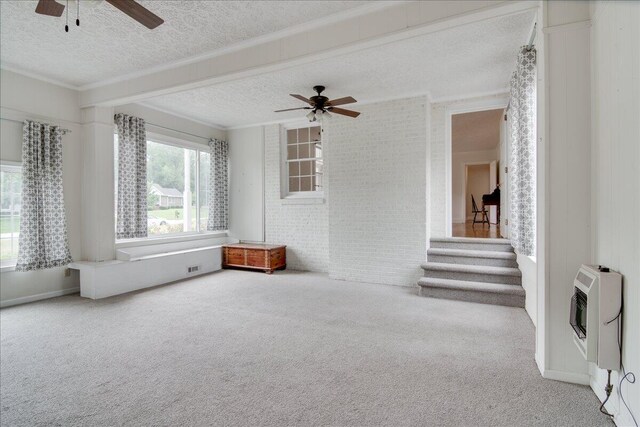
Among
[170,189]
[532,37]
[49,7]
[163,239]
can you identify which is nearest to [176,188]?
[170,189]

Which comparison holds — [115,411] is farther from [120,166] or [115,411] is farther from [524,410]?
[120,166]

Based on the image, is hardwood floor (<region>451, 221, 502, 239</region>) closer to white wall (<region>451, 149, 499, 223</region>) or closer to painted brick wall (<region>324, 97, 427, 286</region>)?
painted brick wall (<region>324, 97, 427, 286</region>)

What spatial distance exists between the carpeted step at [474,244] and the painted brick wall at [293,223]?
2.08 m

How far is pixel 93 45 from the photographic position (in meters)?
→ 3.75

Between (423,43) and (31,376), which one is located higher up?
(423,43)

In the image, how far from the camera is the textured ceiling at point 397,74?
3.57m

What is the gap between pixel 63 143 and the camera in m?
4.95

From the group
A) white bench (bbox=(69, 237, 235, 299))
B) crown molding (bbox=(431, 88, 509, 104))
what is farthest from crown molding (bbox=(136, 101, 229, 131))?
crown molding (bbox=(431, 88, 509, 104))

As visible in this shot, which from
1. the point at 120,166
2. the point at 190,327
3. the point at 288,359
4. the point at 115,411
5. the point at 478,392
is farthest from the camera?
the point at 120,166

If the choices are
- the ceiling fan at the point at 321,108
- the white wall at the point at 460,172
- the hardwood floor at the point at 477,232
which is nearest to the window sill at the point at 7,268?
the ceiling fan at the point at 321,108

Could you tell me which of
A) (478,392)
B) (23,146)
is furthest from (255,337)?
(23,146)

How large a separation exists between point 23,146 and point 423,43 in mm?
5137

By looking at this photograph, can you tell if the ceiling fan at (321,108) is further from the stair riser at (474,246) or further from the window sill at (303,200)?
the stair riser at (474,246)

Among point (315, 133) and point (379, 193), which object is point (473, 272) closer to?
point (379, 193)
